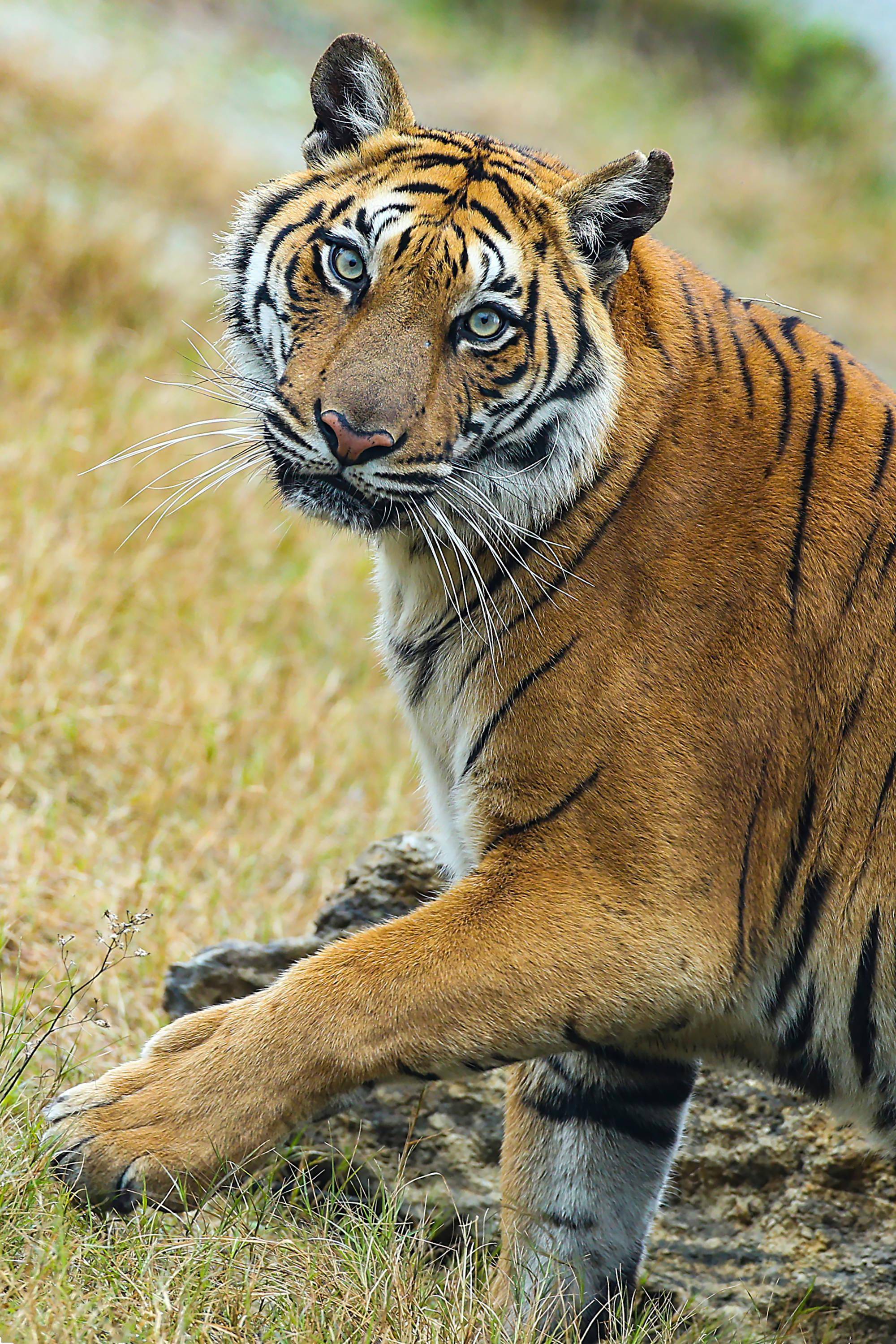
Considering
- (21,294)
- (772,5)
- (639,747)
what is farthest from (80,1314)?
(772,5)

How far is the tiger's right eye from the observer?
8.24 ft

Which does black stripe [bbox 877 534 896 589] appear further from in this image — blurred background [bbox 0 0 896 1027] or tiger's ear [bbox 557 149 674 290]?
blurred background [bbox 0 0 896 1027]

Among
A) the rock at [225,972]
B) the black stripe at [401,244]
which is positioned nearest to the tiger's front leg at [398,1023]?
the rock at [225,972]

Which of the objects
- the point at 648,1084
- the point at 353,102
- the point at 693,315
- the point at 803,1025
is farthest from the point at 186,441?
the point at 803,1025

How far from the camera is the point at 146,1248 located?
7.47 feet

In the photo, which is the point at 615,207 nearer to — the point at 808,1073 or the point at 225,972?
the point at 808,1073

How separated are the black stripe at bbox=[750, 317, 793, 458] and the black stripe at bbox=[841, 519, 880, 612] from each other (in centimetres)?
22

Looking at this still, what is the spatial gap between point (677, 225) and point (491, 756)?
11707 millimetres

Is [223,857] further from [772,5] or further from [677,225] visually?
[772,5]

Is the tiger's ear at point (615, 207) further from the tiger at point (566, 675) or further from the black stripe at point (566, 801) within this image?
the black stripe at point (566, 801)

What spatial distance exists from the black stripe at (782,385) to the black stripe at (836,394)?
0.08 metres

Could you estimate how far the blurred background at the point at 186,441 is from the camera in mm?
4105

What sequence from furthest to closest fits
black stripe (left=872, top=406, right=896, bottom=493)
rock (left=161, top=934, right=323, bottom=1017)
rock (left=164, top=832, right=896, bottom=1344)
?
rock (left=161, top=934, right=323, bottom=1017) < rock (left=164, top=832, right=896, bottom=1344) < black stripe (left=872, top=406, right=896, bottom=493)

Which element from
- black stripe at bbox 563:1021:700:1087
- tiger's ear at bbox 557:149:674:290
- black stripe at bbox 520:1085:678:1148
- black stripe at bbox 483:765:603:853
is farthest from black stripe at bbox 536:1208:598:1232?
tiger's ear at bbox 557:149:674:290
